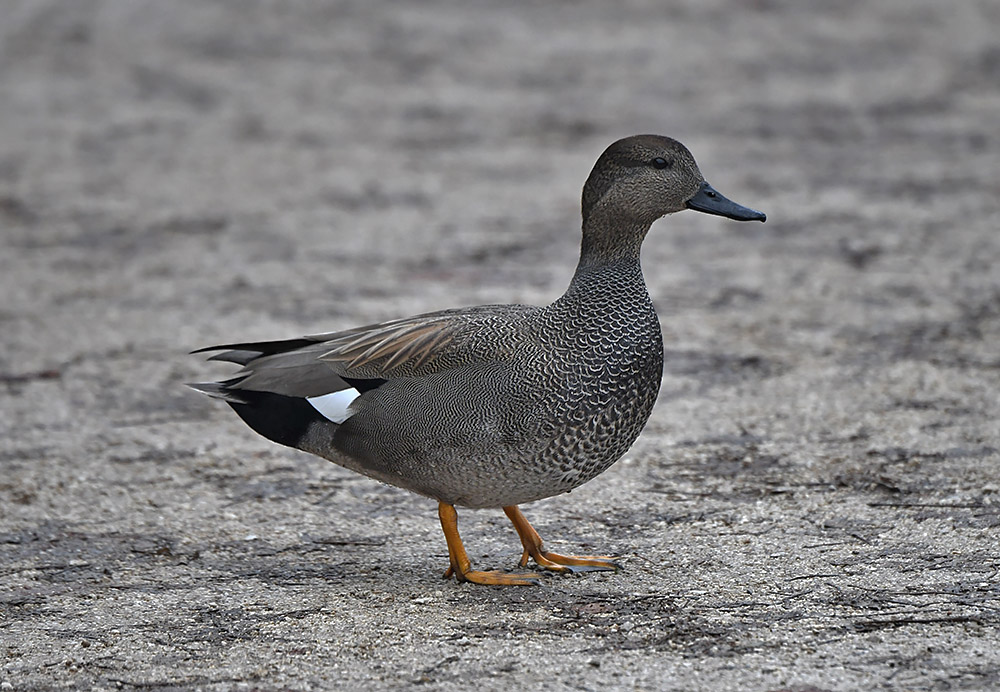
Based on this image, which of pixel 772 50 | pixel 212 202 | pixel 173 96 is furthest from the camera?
pixel 772 50

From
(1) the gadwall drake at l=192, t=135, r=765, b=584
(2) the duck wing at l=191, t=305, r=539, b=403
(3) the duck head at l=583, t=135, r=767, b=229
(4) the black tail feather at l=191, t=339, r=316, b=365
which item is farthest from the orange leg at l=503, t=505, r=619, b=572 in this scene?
(3) the duck head at l=583, t=135, r=767, b=229

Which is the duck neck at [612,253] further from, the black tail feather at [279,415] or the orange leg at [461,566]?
the black tail feather at [279,415]

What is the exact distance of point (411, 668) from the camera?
3.64 meters

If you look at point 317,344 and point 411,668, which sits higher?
point 317,344

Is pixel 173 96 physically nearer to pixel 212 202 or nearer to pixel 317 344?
pixel 212 202

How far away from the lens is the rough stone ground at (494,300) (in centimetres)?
385

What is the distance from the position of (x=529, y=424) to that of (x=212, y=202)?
5.80 meters

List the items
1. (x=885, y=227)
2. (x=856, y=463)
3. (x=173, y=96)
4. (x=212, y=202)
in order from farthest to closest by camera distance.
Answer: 1. (x=173, y=96)
2. (x=212, y=202)
3. (x=885, y=227)
4. (x=856, y=463)

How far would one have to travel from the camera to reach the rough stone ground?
3.85 meters

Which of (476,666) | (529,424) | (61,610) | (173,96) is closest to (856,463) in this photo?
(529,424)

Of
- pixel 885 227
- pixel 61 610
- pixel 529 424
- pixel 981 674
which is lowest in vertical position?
pixel 61 610

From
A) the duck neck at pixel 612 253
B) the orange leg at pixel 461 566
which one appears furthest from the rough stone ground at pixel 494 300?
the duck neck at pixel 612 253

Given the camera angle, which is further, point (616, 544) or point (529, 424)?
point (616, 544)

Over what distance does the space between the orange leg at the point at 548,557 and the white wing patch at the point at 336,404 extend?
627 millimetres
